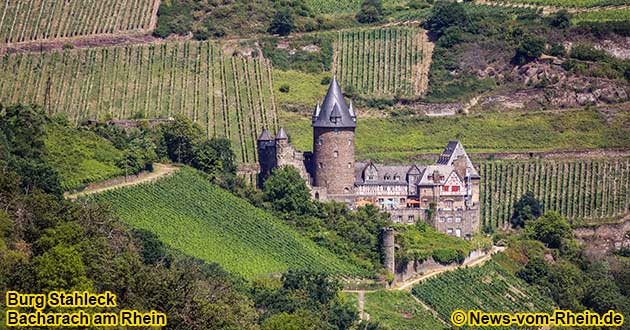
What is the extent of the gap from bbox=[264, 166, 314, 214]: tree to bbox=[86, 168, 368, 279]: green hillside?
98 centimetres

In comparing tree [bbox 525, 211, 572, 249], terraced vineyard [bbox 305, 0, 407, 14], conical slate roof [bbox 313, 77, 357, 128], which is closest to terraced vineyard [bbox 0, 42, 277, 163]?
conical slate roof [bbox 313, 77, 357, 128]

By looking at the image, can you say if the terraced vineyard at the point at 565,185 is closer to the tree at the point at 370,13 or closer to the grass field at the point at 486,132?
the grass field at the point at 486,132

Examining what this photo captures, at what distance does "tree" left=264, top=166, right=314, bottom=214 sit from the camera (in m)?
106

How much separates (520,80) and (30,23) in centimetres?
3191

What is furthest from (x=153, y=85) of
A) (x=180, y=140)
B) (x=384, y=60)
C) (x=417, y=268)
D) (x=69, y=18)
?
(x=417, y=268)

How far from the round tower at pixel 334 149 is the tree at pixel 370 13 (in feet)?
114

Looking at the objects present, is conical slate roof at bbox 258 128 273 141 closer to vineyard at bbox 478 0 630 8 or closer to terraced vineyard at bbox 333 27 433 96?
terraced vineyard at bbox 333 27 433 96

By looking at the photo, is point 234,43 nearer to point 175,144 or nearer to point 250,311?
point 175,144

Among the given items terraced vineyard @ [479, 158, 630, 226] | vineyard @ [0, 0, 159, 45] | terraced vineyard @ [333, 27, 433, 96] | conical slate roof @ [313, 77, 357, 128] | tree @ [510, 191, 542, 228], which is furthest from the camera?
vineyard @ [0, 0, 159, 45]

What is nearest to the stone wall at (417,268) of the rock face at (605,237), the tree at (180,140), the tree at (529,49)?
the rock face at (605,237)

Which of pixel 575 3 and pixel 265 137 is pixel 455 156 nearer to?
pixel 265 137

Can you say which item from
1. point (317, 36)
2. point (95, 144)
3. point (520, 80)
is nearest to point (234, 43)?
point (317, 36)

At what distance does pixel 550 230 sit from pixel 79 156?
81.7 feet

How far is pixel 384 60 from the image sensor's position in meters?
135
